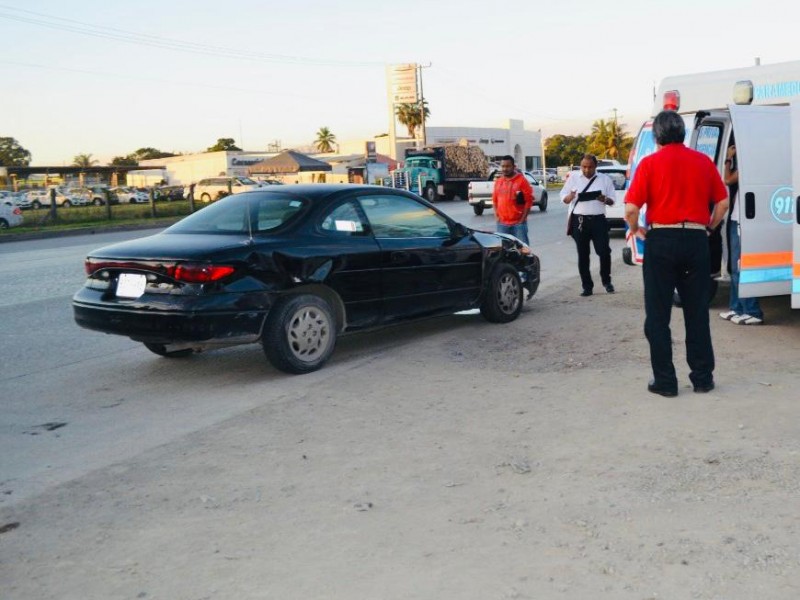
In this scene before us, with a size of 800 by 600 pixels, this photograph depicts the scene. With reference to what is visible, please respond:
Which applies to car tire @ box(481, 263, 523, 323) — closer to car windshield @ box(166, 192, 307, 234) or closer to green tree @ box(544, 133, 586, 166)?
car windshield @ box(166, 192, 307, 234)

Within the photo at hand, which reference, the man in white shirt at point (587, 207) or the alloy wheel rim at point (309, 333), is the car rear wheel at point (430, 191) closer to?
the man in white shirt at point (587, 207)

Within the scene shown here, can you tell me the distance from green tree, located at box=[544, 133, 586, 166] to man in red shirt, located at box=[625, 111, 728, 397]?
131 meters

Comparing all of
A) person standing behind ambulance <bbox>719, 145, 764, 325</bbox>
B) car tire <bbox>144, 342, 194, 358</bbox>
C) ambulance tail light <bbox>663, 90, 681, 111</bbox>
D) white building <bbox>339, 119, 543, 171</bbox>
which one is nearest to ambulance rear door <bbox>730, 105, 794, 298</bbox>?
person standing behind ambulance <bbox>719, 145, 764, 325</bbox>

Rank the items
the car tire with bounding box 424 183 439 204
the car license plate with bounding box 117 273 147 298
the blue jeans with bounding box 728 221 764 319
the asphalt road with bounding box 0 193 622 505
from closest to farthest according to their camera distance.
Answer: the asphalt road with bounding box 0 193 622 505, the car license plate with bounding box 117 273 147 298, the blue jeans with bounding box 728 221 764 319, the car tire with bounding box 424 183 439 204

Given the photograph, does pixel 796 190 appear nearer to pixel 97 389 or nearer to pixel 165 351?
pixel 165 351

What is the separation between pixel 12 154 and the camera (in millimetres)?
119125

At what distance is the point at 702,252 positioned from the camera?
5867 millimetres

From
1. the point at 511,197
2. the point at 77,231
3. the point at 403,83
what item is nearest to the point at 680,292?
the point at 511,197

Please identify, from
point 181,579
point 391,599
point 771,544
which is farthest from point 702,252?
point 181,579

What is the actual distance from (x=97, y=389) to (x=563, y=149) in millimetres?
144928

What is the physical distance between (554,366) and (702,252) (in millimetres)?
1621

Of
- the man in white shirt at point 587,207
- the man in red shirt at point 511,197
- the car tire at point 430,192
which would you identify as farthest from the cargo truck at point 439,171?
the man in white shirt at point 587,207

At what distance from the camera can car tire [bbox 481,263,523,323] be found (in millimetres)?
8844

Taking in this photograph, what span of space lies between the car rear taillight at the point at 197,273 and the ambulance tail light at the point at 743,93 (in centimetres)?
544
